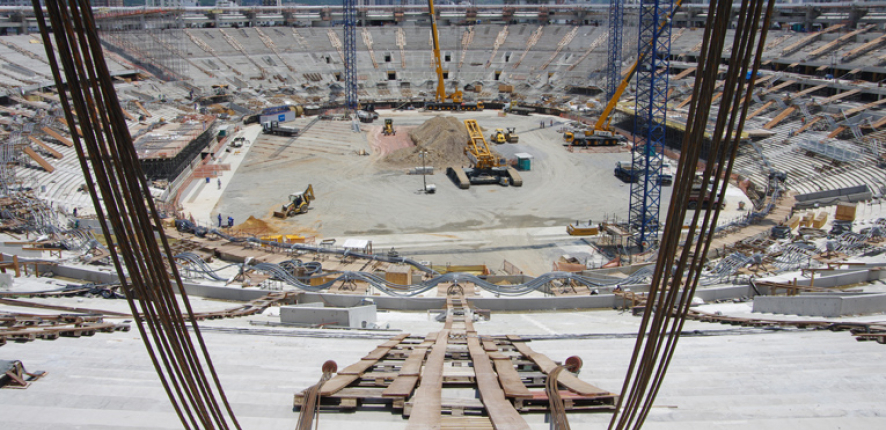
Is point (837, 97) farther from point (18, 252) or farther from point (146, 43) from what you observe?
point (146, 43)

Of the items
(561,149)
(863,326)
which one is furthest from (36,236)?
(561,149)

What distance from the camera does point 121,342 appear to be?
1002cm

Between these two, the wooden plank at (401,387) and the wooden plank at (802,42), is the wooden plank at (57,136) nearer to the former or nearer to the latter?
the wooden plank at (401,387)

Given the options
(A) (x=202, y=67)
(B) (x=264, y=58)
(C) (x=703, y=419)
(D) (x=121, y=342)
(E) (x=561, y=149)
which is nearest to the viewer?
(C) (x=703, y=419)

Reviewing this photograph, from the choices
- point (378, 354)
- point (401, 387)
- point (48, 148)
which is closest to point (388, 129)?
point (48, 148)

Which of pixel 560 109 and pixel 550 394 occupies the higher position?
pixel 550 394

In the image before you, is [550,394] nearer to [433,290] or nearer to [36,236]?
[433,290]

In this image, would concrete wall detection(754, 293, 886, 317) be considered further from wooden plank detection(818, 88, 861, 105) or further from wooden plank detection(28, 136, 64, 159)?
wooden plank detection(818, 88, 861, 105)

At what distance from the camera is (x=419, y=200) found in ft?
110

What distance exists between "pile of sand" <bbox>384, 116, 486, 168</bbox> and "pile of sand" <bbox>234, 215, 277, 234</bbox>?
14157 mm

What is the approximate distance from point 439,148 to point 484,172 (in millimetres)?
5916

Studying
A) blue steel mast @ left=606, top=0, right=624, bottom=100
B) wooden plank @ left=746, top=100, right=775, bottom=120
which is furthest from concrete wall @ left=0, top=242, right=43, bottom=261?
wooden plank @ left=746, top=100, right=775, bottom=120

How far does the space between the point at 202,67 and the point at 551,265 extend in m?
55.4

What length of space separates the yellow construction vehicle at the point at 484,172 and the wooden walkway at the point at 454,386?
28472mm
